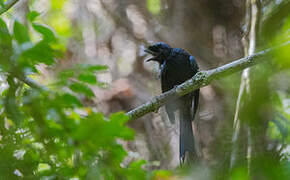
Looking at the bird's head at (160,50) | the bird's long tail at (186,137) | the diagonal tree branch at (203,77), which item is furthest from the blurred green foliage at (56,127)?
the bird's head at (160,50)

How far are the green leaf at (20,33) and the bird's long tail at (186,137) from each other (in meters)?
2.97

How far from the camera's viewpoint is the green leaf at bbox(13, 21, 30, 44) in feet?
4.77

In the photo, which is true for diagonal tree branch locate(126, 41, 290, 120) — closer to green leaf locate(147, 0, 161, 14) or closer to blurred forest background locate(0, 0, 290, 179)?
blurred forest background locate(0, 0, 290, 179)

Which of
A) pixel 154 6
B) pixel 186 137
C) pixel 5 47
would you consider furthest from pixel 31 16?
pixel 154 6

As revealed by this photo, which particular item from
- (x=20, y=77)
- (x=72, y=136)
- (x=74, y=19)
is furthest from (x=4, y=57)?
(x=74, y=19)

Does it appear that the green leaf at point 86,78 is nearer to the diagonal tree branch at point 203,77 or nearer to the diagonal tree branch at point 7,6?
the diagonal tree branch at point 7,6

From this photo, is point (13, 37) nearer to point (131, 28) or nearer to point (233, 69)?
point (233, 69)

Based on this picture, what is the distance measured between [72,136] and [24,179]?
0.32 meters

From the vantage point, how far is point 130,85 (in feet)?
18.3

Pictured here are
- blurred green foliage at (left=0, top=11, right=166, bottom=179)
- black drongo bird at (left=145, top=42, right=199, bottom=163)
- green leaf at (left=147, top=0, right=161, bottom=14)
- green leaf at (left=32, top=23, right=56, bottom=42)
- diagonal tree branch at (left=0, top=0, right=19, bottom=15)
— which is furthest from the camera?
green leaf at (left=147, top=0, right=161, bottom=14)

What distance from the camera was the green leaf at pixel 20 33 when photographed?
4.77 feet

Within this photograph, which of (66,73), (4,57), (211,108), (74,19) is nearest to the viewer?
(4,57)

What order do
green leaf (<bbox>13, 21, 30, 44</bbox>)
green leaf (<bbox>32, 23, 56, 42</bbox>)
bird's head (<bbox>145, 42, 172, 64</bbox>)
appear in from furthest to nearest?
1. bird's head (<bbox>145, 42, 172, 64</bbox>)
2. green leaf (<bbox>32, 23, 56, 42</bbox>)
3. green leaf (<bbox>13, 21, 30, 44</bbox>)

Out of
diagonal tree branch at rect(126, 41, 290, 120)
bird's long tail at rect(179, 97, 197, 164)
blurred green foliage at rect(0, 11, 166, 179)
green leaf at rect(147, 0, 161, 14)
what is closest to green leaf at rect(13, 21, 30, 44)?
blurred green foliage at rect(0, 11, 166, 179)
